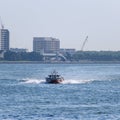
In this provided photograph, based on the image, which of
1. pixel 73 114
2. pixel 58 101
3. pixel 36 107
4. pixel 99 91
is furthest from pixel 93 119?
pixel 99 91

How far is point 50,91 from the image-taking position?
118062mm

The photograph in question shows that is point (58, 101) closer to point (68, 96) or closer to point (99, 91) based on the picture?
point (68, 96)

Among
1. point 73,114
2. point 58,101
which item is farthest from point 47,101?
point 73,114

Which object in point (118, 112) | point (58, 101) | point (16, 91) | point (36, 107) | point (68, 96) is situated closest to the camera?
point (118, 112)

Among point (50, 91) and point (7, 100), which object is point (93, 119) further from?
point (50, 91)

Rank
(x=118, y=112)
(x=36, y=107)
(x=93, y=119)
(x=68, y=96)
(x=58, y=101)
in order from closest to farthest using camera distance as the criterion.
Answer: (x=93, y=119) → (x=118, y=112) → (x=36, y=107) → (x=58, y=101) → (x=68, y=96)

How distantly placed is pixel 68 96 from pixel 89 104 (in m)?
13.6

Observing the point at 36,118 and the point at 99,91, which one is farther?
the point at 99,91

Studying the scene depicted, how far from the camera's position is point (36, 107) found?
286ft

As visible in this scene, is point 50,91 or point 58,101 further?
point 50,91

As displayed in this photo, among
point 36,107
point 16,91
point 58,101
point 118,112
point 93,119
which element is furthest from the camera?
point 16,91

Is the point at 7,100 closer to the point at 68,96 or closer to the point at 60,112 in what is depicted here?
the point at 68,96

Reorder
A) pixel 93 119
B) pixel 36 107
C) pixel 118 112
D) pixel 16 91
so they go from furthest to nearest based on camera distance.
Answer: pixel 16 91
pixel 36 107
pixel 118 112
pixel 93 119

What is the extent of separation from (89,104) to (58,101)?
5465 millimetres
